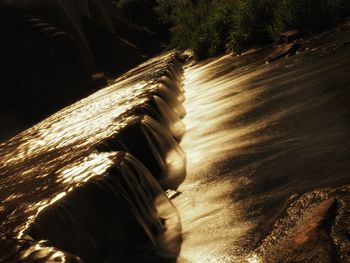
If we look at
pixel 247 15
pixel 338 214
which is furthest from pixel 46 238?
pixel 247 15

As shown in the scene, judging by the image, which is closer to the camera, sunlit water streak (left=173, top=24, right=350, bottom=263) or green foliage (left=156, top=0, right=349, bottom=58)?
sunlit water streak (left=173, top=24, right=350, bottom=263)

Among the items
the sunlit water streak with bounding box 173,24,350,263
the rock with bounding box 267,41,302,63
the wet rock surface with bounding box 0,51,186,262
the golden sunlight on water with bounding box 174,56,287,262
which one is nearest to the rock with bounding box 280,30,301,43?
the rock with bounding box 267,41,302,63

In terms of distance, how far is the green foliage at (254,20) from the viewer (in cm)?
1377

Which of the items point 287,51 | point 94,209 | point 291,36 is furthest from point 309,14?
point 94,209

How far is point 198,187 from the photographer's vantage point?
602 cm

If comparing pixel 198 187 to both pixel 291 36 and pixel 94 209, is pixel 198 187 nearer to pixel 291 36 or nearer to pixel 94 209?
pixel 94 209

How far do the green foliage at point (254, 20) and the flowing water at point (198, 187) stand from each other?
201 inches

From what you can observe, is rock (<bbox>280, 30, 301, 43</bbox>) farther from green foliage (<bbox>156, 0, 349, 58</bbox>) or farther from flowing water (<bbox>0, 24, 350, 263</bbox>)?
flowing water (<bbox>0, 24, 350, 263</bbox>)

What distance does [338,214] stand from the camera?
3.59 metres

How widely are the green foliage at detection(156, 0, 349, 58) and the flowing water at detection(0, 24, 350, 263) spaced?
5.11 m

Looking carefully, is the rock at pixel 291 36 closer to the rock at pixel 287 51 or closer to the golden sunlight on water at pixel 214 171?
the rock at pixel 287 51

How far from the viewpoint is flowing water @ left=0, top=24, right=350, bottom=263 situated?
3867 mm

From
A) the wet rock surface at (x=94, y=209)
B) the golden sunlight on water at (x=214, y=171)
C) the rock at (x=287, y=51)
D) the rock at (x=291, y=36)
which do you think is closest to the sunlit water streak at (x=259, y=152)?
the golden sunlight on water at (x=214, y=171)

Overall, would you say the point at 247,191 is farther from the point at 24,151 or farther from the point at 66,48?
the point at 66,48
